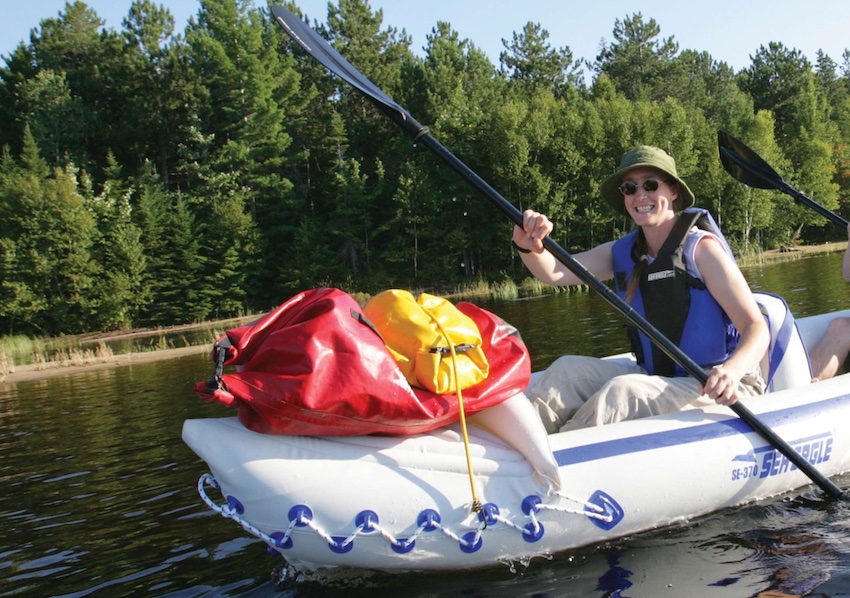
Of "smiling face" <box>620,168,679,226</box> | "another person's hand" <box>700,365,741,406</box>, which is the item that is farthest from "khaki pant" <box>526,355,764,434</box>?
"smiling face" <box>620,168,679,226</box>

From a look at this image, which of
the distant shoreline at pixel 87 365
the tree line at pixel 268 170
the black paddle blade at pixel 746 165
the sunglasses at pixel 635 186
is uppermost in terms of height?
the tree line at pixel 268 170

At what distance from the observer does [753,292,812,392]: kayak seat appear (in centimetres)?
403

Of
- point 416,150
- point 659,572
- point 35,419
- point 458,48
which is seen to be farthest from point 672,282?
point 458,48

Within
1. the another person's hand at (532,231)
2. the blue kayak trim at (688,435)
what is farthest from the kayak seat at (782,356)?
the another person's hand at (532,231)

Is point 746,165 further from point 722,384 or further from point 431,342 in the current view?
point 431,342

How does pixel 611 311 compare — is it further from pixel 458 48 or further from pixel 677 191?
pixel 458 48

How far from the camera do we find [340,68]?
169 inches

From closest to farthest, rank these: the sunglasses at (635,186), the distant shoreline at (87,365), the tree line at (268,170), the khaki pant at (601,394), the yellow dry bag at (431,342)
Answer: the yellow dry bag at (431,342) → the khaki pant at (601,394) → the sunglasses at (635,186) → the distant shoreline at (87,365) → the tree line at (268,170)

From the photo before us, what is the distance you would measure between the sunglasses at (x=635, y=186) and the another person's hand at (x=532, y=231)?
0.47m

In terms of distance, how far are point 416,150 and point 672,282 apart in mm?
34311

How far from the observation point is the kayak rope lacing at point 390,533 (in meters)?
2.88

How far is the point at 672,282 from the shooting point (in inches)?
146

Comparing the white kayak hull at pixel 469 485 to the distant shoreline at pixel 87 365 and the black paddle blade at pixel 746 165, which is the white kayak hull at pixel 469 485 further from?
the distant shoreline at pixel 87 365

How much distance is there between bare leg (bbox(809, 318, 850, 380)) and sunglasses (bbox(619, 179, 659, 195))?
1.74m
